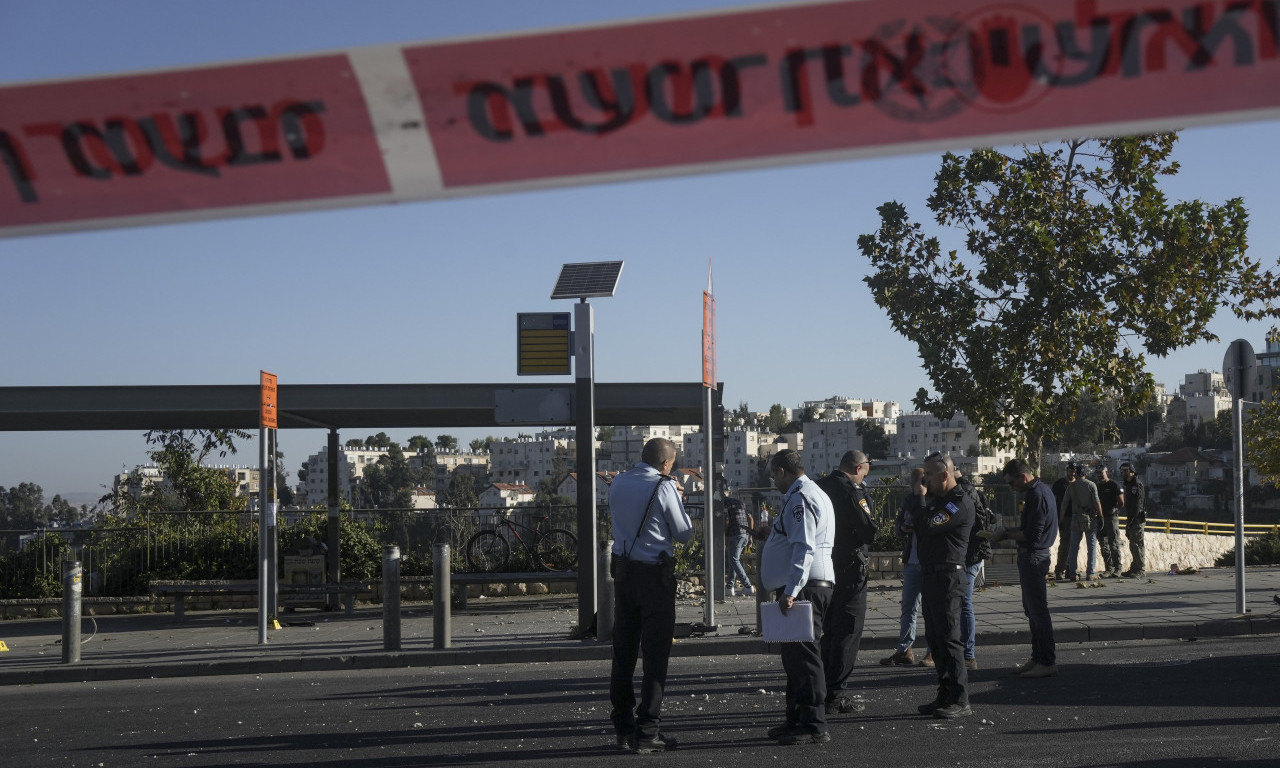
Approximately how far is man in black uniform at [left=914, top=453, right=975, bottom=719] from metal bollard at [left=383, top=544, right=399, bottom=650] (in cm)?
578

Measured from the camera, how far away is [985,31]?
8.18 ft

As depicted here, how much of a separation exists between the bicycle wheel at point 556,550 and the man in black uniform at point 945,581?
1045 centimetres

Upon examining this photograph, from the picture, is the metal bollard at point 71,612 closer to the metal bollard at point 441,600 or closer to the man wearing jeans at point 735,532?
the metal bollard at point 441,600

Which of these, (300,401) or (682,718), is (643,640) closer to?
(682,718)

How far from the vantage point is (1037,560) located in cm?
943

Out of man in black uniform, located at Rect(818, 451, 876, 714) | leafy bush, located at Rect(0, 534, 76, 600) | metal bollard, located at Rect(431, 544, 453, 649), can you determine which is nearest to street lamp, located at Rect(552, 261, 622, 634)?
metal bollard, located at Rect(431, 544, 453, 649)

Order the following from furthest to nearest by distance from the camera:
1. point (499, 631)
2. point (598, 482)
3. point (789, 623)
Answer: point (598, 482) < point (499, 631) < point (789, 623)

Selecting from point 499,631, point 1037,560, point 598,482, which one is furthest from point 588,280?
point 598,482

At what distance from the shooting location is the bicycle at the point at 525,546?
18.4m

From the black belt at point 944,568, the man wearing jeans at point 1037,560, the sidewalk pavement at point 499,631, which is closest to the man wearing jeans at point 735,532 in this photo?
the sidewalk pavement at point 499,631

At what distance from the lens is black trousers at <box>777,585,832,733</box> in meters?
7.16

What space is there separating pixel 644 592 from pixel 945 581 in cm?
205

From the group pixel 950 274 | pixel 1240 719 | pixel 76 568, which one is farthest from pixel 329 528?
pixel 1240 719

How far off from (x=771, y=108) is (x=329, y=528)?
16046 mm
